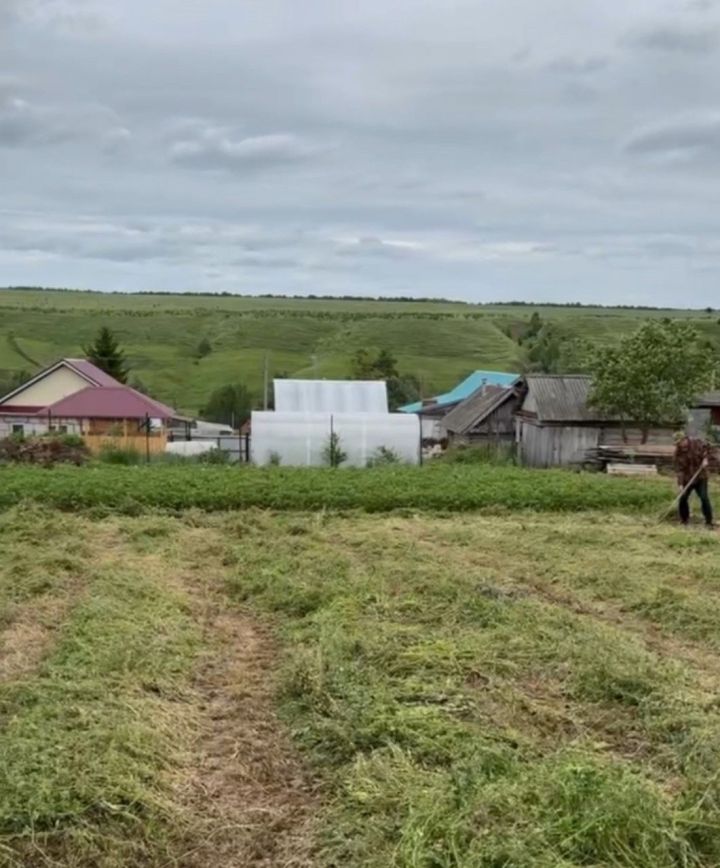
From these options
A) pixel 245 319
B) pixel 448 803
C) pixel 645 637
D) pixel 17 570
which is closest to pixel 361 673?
pixel 448 803

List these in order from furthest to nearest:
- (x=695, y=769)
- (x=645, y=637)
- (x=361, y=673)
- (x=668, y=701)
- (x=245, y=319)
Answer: (x=245, y=319)
(x=645, y=637)
(x=361, y=673)
(x=668, y=701)
(x=695, y=769)

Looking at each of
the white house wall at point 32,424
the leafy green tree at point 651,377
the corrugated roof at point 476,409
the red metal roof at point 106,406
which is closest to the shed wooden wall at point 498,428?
the corrugated roof at point 476,409

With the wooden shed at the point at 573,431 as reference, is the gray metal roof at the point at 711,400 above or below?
above

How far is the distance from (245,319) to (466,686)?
96.0 metres

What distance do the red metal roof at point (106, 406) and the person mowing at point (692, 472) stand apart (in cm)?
2155

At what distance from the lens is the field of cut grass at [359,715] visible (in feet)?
12.8

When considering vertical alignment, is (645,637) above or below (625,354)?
below

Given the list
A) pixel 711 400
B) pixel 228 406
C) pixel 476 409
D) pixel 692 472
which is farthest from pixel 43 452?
pixel 228 406

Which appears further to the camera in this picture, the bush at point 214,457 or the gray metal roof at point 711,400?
the gray metal roof at point 711,400

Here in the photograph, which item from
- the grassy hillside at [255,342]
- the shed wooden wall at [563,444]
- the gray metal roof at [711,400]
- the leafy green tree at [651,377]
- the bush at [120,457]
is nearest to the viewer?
the bush at [120,457]

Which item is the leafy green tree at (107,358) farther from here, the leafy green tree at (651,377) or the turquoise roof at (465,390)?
the leafy green tree at (651,377)

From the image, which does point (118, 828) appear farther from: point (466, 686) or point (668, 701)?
point (668, 701)

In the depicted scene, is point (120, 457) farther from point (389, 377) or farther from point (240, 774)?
point (389, 377)

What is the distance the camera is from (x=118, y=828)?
4.00 metres
